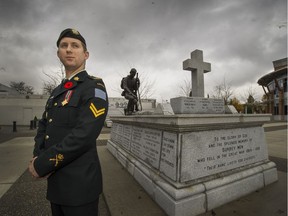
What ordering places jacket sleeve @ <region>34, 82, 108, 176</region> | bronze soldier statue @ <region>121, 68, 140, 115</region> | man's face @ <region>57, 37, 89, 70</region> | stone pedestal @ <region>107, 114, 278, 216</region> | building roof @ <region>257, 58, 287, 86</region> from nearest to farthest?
jacket sleeve @ <region>34, 82, 108, 176</region>
man's face @ <region>57, 37, 89, 70</region>
stone pedestal @ <region>107, 114, 278, 216</region>
bronze soldier statue @ <region>121, 68, 140, 115</region>
building roof @ <region>257, 58, 287, 86</region>

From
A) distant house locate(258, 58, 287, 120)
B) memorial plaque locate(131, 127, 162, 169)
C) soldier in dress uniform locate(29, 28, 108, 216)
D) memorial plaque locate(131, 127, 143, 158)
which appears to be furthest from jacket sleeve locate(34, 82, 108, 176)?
distant house locate(258, 58, 287, 120)

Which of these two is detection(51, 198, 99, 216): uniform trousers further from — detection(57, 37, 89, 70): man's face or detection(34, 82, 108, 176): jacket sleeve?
detection(57, 37, 89, 70): man's face

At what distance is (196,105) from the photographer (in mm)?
3734

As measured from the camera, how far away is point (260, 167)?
348 centimetres

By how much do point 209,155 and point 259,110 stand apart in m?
47.6

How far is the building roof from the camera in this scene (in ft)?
107

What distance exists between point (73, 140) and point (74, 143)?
23mm

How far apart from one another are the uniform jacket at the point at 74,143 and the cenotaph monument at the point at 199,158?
4.46ft

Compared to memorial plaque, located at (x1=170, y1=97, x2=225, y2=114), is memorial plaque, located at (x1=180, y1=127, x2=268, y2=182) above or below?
below

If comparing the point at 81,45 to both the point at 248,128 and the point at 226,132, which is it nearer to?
the point at 226,132

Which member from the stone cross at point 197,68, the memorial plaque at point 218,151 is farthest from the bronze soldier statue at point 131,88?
the memorial plaque at point 218,151

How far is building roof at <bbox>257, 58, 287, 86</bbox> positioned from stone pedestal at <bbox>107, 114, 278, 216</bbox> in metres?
36.5

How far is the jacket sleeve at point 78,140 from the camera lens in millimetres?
1300

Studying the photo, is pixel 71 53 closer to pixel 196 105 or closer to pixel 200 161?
pixel 200 161
